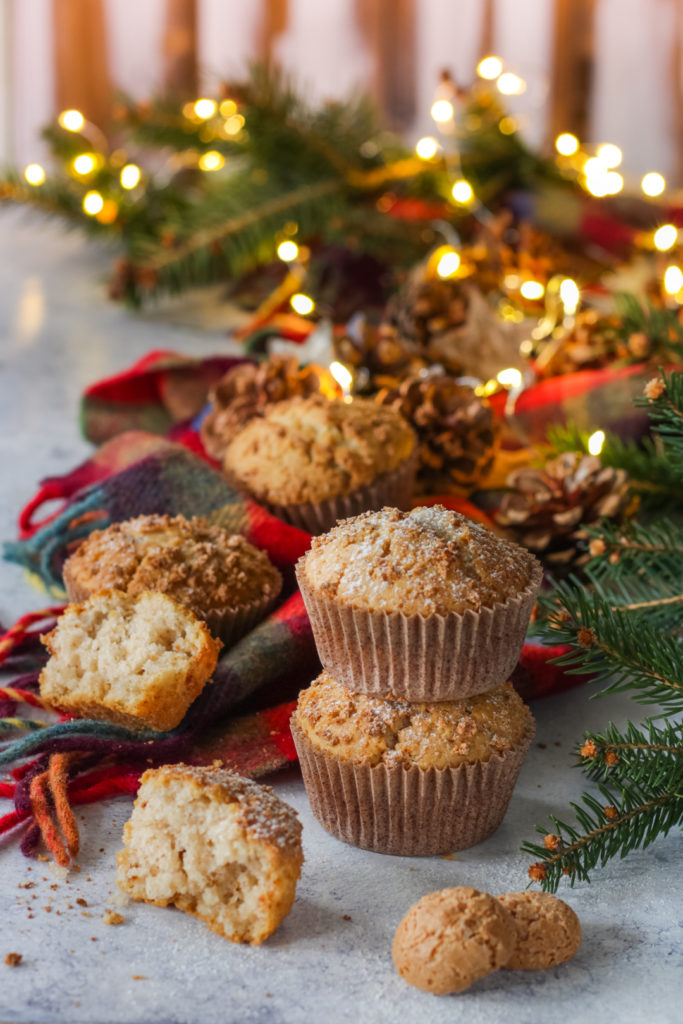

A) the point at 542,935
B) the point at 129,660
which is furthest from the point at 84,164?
the point at 542,935

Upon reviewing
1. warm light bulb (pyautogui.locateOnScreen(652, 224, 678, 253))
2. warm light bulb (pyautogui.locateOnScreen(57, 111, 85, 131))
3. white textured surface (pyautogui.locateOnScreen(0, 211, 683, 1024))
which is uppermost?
warm light bulb (pyautogui.locateOnScreen(57, 111, 85, 131))

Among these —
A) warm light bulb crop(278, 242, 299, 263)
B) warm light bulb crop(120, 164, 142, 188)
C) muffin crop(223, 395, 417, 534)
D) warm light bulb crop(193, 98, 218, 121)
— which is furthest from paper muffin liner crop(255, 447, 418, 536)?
warm light bulb crop(120, 164, 142, 188)

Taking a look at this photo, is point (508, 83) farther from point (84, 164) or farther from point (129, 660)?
point (129, 660)

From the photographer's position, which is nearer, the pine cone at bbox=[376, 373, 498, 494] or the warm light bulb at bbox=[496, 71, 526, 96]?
the pine cone at bbox=[376, 373, 498, 494]

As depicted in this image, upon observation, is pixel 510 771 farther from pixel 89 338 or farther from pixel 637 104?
pixel 637 104

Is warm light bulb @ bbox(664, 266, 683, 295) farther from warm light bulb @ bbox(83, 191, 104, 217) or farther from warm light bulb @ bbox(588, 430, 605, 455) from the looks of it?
warm light bulb @ bbox(83, 191, 104, 217)

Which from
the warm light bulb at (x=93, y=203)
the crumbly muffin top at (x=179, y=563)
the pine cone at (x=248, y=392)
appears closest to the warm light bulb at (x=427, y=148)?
the warm light bulb at (x=93, y=203)
